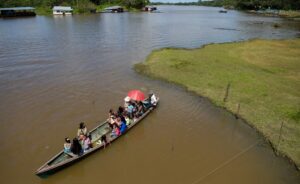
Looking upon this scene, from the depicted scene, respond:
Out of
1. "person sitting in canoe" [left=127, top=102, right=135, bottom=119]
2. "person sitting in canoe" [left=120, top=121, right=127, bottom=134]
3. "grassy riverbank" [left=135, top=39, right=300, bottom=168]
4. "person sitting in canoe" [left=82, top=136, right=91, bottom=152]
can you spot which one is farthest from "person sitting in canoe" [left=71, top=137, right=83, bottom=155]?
"grassy riverbank" [left=135, top=39, right=300, bottom=168]

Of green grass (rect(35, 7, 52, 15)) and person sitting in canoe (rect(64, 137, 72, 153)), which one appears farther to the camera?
green grass (rect(35, 7, 52, 15))

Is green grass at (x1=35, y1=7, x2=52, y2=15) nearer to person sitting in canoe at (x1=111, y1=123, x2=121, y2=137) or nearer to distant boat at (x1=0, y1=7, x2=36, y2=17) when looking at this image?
distant boat at (x1=0, y1=7, x2=36, y2=17)

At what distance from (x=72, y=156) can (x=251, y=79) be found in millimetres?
17297

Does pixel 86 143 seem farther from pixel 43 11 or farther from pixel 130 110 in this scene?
pixel 43 11

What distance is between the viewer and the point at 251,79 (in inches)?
975

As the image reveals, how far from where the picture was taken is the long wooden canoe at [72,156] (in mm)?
12335

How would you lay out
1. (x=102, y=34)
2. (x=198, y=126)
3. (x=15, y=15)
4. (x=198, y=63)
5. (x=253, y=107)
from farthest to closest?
1. (x=15, y=15)
2. (x=102, y=34)
3. (x=198, y=63)
4. (x=253, y=107)
5. (x=198, y=126)

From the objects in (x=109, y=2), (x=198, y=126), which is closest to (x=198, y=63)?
(x=198, y=126)

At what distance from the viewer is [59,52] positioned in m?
36.8

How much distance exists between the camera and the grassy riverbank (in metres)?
17.2

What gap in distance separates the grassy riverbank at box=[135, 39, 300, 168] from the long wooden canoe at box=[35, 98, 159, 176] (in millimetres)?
7859

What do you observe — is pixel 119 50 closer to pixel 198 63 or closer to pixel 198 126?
pixel 198 63

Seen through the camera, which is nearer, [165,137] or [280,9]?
[165,137]

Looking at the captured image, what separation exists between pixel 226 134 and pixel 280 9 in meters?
139
